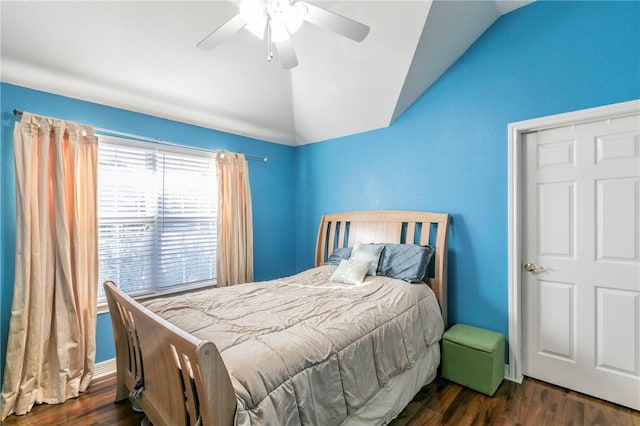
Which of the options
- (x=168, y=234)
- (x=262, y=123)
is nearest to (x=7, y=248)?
(x=168, y=234)

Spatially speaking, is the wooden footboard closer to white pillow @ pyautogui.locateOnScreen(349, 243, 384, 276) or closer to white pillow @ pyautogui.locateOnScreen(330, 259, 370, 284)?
white pillow @ pyautogui.locateOnScreen(330, 259, 370, 284)

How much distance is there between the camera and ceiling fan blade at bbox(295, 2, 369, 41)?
164 centimetres

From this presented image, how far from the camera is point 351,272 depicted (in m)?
2.75

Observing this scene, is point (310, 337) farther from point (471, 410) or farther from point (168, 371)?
point (471, 410)

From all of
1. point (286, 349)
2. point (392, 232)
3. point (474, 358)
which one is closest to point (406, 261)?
point (392, 232)

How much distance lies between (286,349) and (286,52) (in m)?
1.81

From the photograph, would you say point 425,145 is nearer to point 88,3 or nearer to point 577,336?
point 577,336

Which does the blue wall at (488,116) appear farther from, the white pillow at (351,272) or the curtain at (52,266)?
the curtain at (52,266)

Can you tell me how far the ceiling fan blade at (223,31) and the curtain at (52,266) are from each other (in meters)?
1.44

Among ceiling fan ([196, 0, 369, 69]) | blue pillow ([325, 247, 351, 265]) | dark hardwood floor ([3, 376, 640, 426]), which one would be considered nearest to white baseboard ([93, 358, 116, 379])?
dark hardwood floor ([3, 376, 640, 426])

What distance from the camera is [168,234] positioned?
123 inches

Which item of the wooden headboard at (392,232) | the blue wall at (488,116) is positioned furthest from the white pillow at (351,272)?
the blue wall at (488,116)

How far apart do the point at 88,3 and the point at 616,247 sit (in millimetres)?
4070

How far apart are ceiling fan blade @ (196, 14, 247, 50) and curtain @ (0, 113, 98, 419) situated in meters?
1.44
